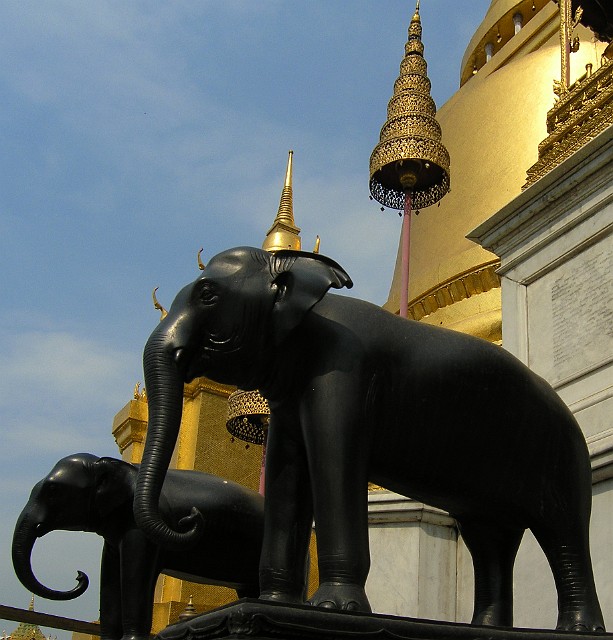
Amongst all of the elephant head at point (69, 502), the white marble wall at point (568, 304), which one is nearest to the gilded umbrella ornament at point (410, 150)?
the white marble wall at point (568, 304)

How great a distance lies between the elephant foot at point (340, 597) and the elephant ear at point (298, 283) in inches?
34.8

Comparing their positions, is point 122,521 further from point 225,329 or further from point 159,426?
point 225,329

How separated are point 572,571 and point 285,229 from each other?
11368 millimetres

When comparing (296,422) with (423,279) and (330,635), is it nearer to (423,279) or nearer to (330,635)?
(330,635)

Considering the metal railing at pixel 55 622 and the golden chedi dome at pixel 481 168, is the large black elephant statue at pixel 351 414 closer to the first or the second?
the metal railing at pixel 55 622

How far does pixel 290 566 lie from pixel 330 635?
69cm

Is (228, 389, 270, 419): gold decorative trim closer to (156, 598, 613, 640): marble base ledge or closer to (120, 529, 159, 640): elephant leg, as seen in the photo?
(120, 529, 159, 640): elephant leg

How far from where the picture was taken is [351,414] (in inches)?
137

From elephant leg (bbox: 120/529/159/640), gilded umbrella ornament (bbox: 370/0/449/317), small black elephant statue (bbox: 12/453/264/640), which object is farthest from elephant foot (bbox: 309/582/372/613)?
gilded umbrella ornament (bbox: 370/0/449/317)

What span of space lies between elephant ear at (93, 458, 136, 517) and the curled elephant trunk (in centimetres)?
32

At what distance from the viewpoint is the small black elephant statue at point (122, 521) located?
4703 mm

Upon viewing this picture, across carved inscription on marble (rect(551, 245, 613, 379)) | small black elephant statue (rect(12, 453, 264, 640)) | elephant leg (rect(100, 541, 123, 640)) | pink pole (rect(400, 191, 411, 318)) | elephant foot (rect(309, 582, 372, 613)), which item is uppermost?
pink pole (rect(400, 191, 411, 318))

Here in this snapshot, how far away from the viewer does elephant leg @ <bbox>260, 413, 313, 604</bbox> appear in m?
3.64

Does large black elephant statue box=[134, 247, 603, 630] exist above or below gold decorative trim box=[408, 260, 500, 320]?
below
